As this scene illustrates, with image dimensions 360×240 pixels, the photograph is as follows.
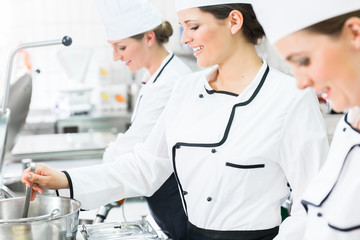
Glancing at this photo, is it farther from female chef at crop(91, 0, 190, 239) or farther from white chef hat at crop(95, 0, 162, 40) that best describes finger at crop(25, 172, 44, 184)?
white chef hat at crop(95, 0, 162, 40)

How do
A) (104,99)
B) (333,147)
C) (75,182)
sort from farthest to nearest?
(104,99) → (75,182) → (333,147)

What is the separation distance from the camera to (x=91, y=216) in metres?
A: 2.44

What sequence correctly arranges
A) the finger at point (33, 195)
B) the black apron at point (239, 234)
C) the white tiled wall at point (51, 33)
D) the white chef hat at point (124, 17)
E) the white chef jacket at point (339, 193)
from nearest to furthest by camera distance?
the white chef jacket at point (339, 193)
the finger at point (33, 195)
the black apron at point (239, 234)
the white chef hat at point (124, 17)
the white tiled wall at point (51, 33)

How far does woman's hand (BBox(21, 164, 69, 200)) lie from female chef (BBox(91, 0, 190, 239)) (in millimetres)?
717

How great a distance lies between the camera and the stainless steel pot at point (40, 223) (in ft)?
4.15

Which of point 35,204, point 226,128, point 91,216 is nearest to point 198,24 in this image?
point 226,128

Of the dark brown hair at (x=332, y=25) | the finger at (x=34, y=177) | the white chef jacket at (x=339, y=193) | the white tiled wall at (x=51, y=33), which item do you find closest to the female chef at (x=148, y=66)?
the finger at (x=34, y=177)

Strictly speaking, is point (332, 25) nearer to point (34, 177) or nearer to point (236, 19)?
point (236, 19)

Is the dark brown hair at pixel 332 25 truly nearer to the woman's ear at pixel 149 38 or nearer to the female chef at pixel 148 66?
the female chef at pixel 148 66

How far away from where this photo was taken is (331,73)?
977 mm

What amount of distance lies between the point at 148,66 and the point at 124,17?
29cm

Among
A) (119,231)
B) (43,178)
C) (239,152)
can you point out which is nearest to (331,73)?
(239,152)

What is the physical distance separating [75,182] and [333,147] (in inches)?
36.2

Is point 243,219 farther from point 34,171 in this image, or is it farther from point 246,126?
point 34,171
